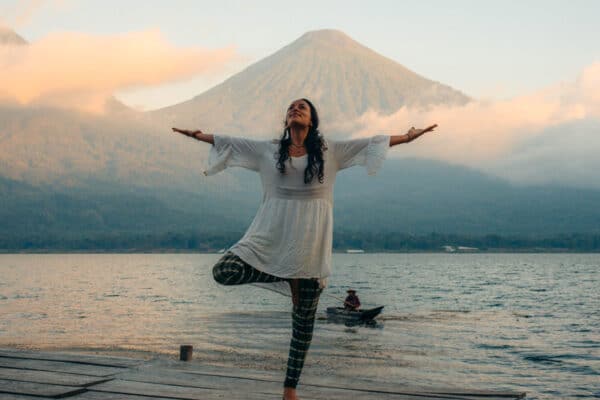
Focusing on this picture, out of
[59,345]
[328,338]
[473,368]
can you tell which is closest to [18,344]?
[59,345]

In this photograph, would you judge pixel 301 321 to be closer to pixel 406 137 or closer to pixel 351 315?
pixel 406 137

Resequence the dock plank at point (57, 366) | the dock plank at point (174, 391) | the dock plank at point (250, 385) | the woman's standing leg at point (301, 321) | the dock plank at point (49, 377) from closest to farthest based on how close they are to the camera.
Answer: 1. the woman's standing leg at point (301, 321)
2. the dock plank at point (174, 391)
3. the dock plank at point (250, 385)
4. the dock plank at point (49, 377)
5. the dock plank at point (57, 366)

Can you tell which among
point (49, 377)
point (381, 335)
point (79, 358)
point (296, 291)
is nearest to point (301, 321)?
point (296, 291)

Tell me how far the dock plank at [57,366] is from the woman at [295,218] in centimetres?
207

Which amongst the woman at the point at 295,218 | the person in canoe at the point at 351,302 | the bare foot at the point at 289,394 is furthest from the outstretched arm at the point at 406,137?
the person in canoe at the point at 351,302

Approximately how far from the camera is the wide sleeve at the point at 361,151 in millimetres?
5477

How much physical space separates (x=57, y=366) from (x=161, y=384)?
1.35 metres

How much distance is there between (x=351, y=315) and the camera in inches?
1614

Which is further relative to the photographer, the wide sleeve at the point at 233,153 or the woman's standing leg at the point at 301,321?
the wide sleeve at the point at 233,153

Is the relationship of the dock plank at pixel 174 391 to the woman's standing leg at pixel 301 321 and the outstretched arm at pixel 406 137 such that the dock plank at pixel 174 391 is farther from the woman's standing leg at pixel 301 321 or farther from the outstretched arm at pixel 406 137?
the outstretched arm at pixel 406 137

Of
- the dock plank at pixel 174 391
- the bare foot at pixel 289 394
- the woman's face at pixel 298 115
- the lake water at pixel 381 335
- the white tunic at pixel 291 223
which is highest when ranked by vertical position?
the woman's face at pixel 298 115

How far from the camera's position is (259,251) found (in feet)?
17.0

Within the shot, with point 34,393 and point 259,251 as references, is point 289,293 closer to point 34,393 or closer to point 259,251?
point 259,251

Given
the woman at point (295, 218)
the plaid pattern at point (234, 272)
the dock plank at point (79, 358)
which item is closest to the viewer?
the plaid pattern at point (234, 272)
